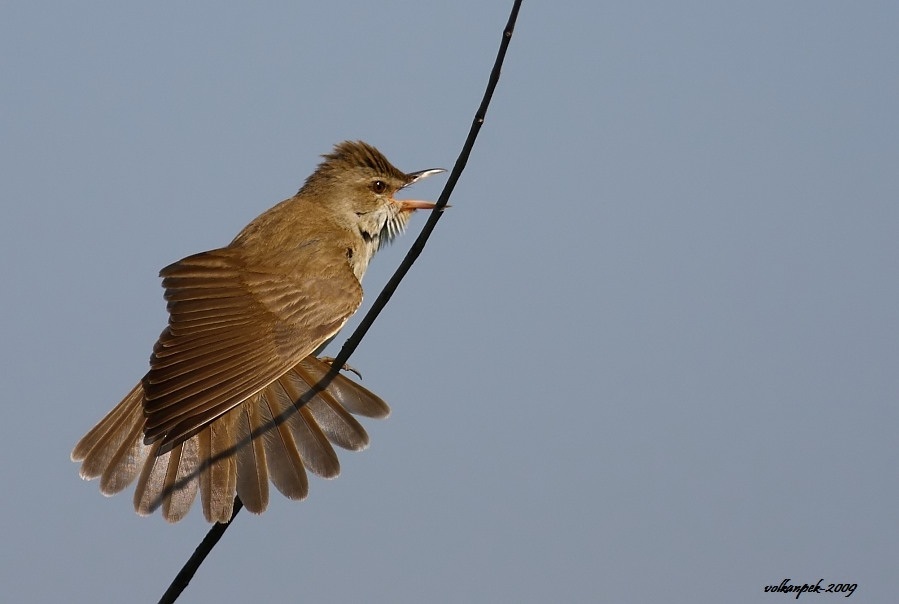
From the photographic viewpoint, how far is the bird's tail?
466 centimetres

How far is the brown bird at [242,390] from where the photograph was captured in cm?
455

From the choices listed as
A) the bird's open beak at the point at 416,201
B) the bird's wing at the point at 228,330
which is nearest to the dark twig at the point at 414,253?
the bird's wing at the point at 228,330

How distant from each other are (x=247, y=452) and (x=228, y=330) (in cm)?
60

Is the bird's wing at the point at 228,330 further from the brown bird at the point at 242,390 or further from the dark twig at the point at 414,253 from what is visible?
the dark twig at the point at 414,253

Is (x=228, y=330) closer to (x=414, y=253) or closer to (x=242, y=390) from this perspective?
(x=242, y=390)

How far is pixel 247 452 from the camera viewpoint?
476 cm

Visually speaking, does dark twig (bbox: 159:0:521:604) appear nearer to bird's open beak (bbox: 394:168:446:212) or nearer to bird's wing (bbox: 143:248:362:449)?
bird's wing (bbox: 143:248:362:449)

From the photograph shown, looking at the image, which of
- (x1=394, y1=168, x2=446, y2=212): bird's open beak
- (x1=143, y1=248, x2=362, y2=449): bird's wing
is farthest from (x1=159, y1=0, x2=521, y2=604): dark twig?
(x1=394, y1=168, x2=446, y2=212): bird's open beak

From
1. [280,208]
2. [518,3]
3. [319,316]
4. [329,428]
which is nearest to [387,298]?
[518,3]

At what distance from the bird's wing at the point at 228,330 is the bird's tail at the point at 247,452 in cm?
15

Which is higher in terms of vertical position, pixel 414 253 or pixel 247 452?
pixel 414 253

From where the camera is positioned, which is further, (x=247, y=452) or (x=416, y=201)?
(x=416, y=201)

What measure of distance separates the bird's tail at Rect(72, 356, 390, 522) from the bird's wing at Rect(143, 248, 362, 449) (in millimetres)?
153

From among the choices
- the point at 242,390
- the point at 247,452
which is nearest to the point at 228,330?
the point at 242,390
